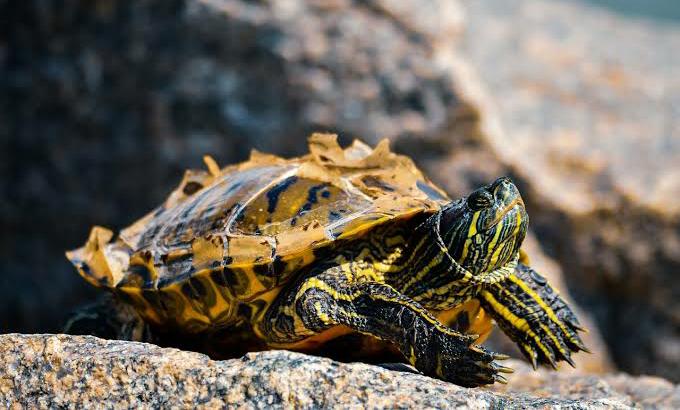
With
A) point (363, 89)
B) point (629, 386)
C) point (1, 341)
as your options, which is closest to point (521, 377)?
point (629, 386)

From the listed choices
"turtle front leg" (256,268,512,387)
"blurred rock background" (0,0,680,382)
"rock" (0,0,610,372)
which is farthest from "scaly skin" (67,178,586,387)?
"blurred rock background" (0,0,680,382)

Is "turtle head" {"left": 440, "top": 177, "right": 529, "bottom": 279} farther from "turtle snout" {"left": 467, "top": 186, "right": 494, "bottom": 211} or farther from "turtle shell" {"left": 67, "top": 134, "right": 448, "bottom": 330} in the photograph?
"turtle shell" {"left": 67, "top": 134, "right": 448, "bottom": 330}

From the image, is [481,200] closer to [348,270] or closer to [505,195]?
[505,195]

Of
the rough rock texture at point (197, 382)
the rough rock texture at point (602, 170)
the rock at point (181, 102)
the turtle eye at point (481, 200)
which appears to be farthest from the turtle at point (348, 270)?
the rough rock texture at point (602, 170)

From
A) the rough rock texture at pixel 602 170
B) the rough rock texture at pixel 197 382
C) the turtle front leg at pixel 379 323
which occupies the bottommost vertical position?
the rough rock texture at pixel 197 382

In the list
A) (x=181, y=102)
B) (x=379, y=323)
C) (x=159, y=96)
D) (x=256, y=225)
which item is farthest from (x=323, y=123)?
(x=379, y=323)

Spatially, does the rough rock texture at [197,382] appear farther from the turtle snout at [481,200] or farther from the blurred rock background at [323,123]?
the blurred rock background at [323,123]
